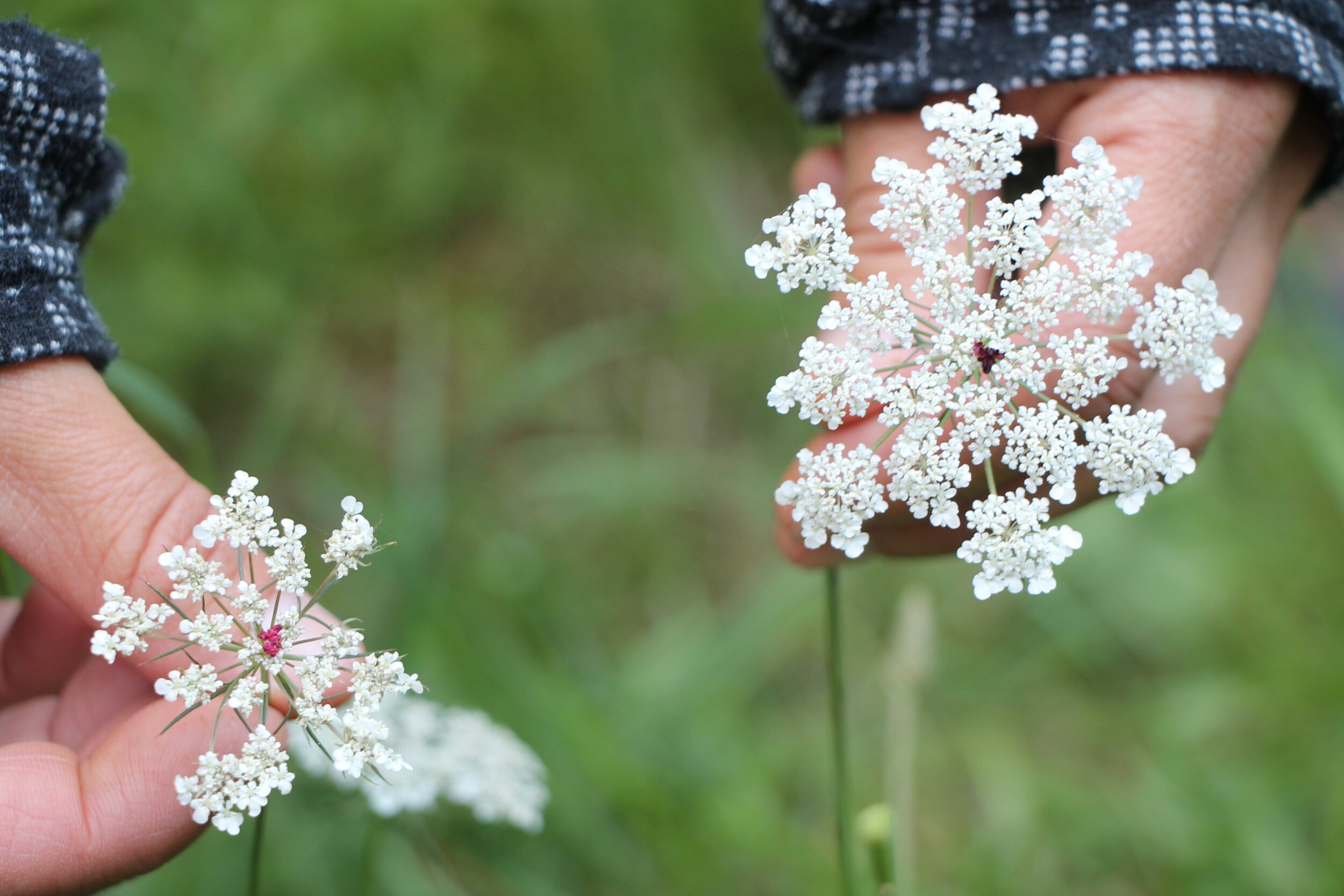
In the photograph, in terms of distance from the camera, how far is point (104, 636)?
0.87 metres

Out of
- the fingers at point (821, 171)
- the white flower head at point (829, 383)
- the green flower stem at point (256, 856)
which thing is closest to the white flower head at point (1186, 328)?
the white flower head at point (829, 383)

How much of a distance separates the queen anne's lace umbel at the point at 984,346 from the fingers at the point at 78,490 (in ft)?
2.13

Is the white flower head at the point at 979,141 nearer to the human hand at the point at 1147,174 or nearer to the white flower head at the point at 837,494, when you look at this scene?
the human hand at the point at 1147,174

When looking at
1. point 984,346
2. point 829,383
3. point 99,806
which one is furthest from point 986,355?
point 99,806

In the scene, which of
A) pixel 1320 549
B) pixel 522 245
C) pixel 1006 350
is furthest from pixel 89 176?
pixel 1320 549

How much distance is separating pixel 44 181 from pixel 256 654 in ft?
1.88

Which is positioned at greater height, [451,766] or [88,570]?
[88,570]

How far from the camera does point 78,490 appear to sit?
0.97 metres

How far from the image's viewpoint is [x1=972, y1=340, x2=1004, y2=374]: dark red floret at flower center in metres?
0.98

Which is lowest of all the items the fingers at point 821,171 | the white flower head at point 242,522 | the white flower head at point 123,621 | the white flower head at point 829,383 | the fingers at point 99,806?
the fingers at point 99,806

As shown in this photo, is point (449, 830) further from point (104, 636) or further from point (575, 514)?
point (104, 636)

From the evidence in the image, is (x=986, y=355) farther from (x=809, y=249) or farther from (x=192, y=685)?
(x=192, y=685)

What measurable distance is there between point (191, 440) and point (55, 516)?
0.50m

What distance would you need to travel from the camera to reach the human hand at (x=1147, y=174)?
3.65 ft
